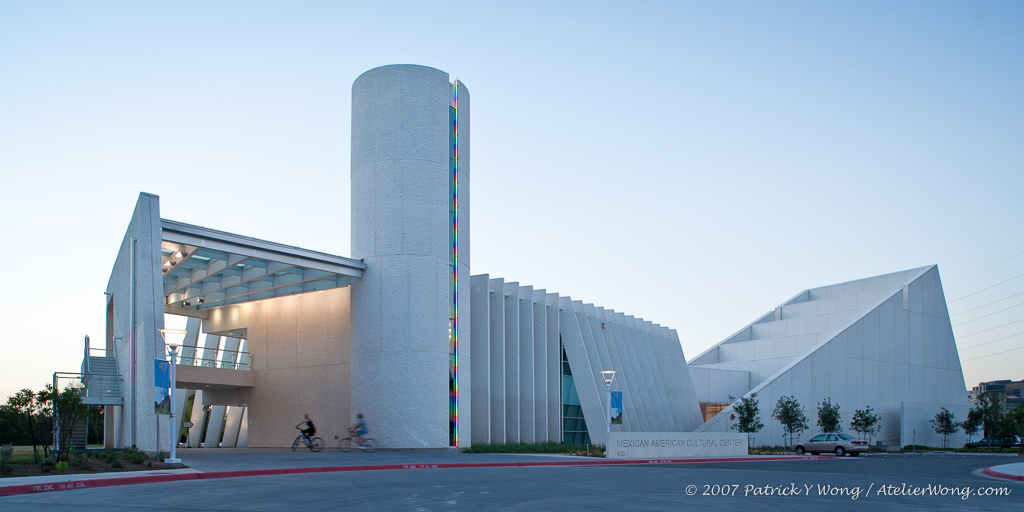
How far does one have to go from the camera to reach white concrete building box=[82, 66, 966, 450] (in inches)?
1088

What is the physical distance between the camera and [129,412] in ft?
83.1

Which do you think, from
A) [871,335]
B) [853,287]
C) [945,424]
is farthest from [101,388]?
[853,287]

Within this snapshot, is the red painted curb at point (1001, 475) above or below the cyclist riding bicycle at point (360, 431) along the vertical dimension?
below

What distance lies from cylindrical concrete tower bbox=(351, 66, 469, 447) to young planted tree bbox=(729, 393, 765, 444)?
19135mm

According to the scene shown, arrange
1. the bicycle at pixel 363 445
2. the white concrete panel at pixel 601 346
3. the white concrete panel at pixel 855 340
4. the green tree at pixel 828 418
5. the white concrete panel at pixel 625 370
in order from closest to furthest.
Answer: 1. the bicycle at pixel 363 445
2. the white concrete panel at pixel 601 346
3. the white concrete panel at pixel 625 370
4. the green tree at pixel 828 418
5. the white concrete panel at pixel 855 340

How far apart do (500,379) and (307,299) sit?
9449 mm

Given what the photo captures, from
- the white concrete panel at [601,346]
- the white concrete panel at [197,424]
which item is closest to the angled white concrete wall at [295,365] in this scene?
the white concrete panel at [197,424]

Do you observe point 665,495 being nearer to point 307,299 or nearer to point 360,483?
point 360,483

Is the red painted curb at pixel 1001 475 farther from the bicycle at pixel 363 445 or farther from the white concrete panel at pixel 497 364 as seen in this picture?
the bicycle at pixel 363 445

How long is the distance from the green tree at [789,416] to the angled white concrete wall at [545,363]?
625 cm

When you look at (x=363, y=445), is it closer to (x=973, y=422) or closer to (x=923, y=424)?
(x=923, y=424)

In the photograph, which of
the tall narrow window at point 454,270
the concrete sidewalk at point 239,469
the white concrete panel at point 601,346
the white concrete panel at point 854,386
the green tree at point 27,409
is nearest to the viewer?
the concrete sidewalk at point 239,469

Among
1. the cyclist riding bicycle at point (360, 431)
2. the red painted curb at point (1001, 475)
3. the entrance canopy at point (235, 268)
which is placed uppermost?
the entrance canopy at point (235, 268)

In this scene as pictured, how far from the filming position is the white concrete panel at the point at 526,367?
37.1 meters
